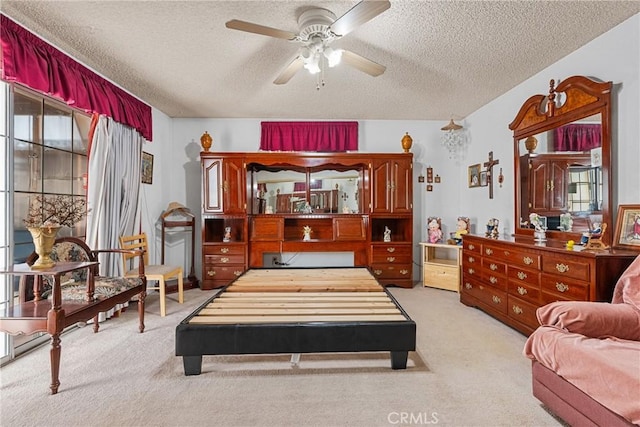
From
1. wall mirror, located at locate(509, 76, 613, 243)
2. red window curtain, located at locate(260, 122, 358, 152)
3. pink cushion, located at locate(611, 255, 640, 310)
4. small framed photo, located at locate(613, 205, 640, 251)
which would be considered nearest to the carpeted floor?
pink cushion, located at locate(611, 255, 640, 310)

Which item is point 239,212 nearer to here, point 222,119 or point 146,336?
point 222,119

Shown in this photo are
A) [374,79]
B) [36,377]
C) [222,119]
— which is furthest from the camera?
[222,119]

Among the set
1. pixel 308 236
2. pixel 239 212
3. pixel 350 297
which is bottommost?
pixel 350 297

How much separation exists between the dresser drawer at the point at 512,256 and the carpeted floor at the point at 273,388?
643 millimetres

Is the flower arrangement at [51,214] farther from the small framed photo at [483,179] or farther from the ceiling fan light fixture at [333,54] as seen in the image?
the small framed photo at [483,179]

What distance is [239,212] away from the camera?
4227 mm

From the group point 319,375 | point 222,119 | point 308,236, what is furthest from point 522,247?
point 222,119

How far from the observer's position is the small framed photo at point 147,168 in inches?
155

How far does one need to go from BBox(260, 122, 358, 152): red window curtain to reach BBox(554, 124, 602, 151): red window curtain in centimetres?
250

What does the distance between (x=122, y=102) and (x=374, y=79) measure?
109 inches

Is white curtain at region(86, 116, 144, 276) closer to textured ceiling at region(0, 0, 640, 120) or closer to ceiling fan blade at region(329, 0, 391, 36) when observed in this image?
textured ceiling at region(0, 0, 640, 120)

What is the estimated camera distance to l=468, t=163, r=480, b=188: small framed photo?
4.22m

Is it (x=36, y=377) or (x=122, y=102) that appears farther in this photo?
(x=122, y=102)

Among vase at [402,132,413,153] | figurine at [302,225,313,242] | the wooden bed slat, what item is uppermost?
vase at [402,132,413,153]
